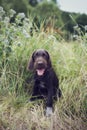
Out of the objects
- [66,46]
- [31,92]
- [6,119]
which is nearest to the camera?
[6,119]

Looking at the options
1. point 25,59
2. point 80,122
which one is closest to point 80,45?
point 25,59

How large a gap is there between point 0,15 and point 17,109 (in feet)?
5.17

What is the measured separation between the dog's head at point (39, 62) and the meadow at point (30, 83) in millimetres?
363

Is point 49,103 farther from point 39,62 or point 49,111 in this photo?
point 39,62

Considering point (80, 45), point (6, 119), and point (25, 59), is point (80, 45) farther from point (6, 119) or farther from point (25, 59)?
point (6, 119)

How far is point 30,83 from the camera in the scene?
6.28 m

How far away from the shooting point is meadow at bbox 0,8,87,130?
5613 mm

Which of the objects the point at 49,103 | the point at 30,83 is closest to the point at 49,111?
the point at 49,103

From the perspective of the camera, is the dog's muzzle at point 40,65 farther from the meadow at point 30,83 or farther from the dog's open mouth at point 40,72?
the meadow at point 30,83

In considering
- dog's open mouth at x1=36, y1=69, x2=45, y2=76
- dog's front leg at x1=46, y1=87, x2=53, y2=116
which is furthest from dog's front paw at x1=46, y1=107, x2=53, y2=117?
dog's open mouth at x1=36, y1=69, x2=45, y2=76

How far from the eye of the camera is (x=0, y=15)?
21.4 ft

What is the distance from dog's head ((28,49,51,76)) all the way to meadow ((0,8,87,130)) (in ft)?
1.19

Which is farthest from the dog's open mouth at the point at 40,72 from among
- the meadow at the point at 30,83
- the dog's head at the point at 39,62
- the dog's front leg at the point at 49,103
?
the meadow at the point at 30,83

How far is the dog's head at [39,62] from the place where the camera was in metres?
5.82
